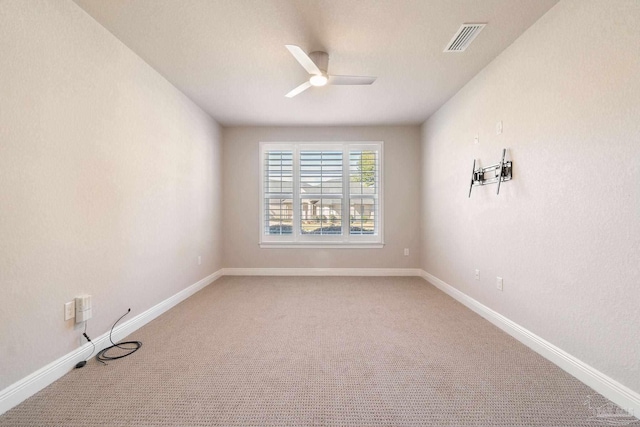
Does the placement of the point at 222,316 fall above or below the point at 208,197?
below

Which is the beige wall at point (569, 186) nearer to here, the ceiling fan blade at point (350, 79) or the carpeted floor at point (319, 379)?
the carpeted floor at point (319, 379)

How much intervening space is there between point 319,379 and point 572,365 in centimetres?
163

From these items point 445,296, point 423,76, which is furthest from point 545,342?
point 423,76

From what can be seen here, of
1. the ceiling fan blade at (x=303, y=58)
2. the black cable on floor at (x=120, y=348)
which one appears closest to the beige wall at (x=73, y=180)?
the black cable on floor at (x=120, y=348)

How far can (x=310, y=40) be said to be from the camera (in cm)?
237

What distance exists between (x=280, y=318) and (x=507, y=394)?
1.92 meters

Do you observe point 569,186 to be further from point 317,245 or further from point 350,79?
point 317,245

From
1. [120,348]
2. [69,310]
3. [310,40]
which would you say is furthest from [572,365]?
[69,310]

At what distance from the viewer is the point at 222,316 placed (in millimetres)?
2918

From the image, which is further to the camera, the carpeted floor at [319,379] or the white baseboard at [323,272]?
the white baseboard at [323,272]

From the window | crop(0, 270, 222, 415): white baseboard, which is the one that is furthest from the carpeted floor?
the window

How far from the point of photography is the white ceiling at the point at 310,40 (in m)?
2.01

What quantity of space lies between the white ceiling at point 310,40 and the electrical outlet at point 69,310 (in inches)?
81.1

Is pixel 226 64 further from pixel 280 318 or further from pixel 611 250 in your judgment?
pixel 611 250
